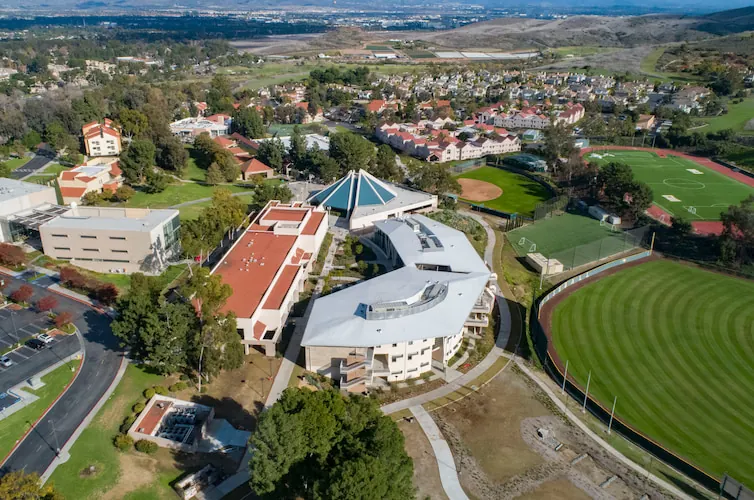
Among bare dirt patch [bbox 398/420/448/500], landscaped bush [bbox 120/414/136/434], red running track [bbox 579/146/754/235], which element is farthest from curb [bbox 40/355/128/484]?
red running track [bbox 579/146/754/235]

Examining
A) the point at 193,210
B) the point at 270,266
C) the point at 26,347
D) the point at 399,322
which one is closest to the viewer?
the point at 399,322

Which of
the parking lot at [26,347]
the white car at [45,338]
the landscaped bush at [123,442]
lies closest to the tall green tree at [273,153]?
the parking lot at [26,347]

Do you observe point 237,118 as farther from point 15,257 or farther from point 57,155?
point 15,257

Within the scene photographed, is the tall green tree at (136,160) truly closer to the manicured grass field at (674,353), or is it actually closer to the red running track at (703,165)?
the manicured grass field at (674,353)

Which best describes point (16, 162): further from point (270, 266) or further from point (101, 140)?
point (270, 266)

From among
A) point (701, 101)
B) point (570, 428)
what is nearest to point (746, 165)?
point (701, 101)

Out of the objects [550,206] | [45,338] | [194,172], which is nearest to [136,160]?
[194,172]

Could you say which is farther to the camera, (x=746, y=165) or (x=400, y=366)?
(x=746, y=165)
